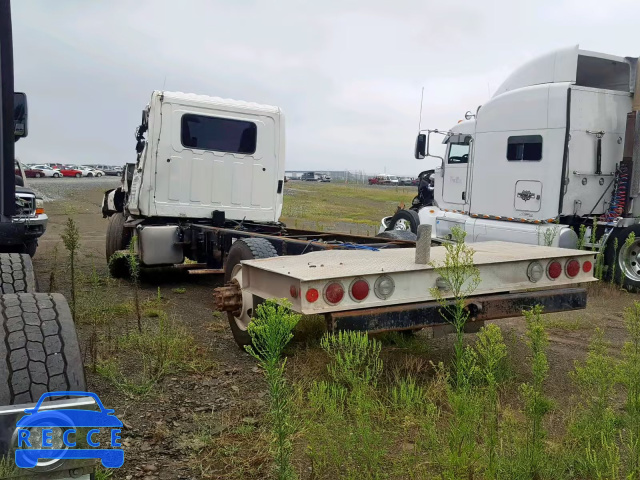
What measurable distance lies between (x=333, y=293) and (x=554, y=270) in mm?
2002

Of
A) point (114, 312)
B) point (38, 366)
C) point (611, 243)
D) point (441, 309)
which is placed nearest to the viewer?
point (38, 366)

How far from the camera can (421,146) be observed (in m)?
12.4

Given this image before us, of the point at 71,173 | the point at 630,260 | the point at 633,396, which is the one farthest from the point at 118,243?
the point at 71,173

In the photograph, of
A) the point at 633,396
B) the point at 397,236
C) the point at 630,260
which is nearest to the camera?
the point at 633,396

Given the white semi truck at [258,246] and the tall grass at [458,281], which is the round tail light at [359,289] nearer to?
the white semi truck at [258,246]

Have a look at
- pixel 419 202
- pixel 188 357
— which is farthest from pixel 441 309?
pixel 419 202

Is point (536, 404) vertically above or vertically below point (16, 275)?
below

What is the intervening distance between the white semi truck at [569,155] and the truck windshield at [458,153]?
875 millimetres

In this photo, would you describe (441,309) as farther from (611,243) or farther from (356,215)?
(356,215)

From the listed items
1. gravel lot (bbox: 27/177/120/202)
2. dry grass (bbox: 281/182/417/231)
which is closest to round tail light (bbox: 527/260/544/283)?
dry grass (bbox: 281/182/417/231)

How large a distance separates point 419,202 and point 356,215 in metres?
10.6

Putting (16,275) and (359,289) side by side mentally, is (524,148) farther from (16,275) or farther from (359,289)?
(16,275)

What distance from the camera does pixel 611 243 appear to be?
9.00 metres

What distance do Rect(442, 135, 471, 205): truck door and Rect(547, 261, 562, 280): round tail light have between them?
717 cm
